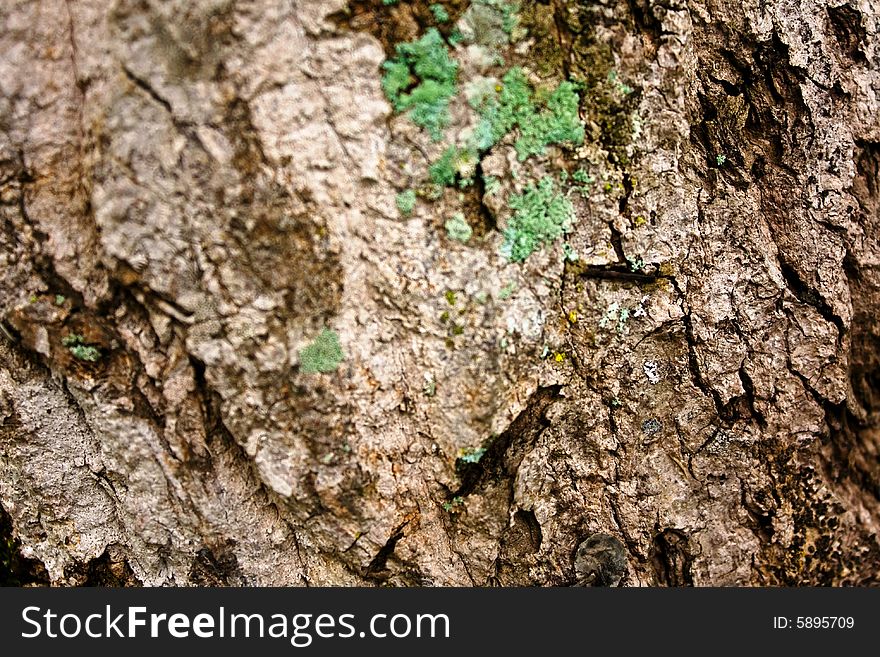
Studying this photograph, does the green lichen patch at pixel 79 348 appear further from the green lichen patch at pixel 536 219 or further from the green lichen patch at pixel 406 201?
the green lichen patch at pixel 536 219

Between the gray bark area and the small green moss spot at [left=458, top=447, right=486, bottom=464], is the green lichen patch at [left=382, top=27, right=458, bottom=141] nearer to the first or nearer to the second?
the gray bark area

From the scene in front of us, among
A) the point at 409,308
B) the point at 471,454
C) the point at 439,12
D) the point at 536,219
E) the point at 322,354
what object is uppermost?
the point at 439,12

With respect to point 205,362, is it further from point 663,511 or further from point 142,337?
point 663,511

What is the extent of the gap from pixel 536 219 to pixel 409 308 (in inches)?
16.2

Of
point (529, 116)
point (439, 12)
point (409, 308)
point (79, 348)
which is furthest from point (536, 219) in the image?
point (79, 348)

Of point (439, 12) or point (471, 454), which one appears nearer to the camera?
point (439, 12)

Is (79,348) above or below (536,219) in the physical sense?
below

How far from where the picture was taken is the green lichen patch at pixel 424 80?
5.14 feet

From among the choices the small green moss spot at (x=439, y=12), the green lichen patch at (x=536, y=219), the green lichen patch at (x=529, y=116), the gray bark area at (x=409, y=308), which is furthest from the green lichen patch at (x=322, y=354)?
the small green moss spot at (x=439, y=12)

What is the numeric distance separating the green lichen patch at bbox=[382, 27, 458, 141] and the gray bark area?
0.04 m

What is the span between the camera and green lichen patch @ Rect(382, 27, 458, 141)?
5.14ft

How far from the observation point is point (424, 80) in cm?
158

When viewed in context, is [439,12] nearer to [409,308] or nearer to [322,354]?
[409,308]

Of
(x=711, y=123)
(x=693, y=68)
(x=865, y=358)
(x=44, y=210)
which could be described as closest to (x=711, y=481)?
(x=865, y=358)
